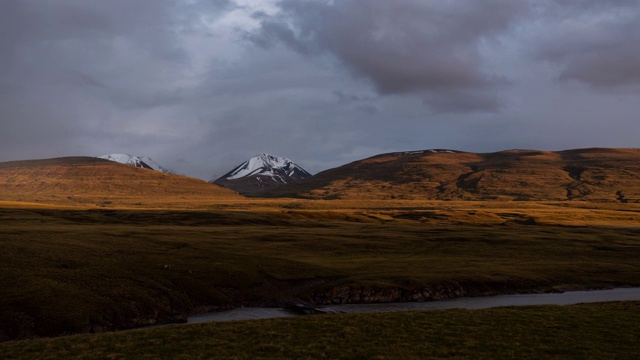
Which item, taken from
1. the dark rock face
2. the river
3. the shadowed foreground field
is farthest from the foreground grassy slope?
the dark rock face

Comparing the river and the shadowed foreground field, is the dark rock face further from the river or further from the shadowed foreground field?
the river

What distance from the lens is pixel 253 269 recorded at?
225 ft

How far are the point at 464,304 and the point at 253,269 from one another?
28.0 m

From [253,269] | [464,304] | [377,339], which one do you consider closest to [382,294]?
[464,304]

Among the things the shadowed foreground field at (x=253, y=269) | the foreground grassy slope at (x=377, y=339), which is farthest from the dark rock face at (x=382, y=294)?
the foreground grassy slope at (x=377, y=339)

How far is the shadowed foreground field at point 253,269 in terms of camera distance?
47.7 metres

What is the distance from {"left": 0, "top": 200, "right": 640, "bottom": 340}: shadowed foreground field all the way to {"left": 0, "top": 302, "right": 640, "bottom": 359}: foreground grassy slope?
1464cm

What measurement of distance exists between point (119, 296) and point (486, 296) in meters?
45.6

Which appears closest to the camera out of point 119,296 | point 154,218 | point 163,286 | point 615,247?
point 119,296

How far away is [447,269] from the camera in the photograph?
74.6 m

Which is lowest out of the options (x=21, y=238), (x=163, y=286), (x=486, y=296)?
(x=486, y=296)

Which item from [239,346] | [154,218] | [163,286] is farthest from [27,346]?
[154,218]

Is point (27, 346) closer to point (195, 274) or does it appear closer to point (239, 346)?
point (239, 346)

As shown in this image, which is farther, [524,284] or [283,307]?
[524,284]
